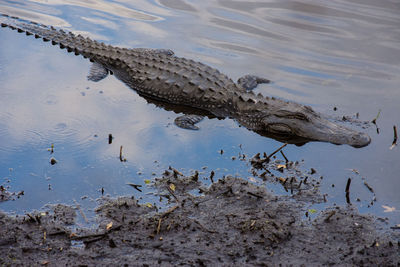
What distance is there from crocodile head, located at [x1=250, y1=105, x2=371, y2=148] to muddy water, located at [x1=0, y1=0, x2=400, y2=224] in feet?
0.48

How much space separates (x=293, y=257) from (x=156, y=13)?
8.92 m

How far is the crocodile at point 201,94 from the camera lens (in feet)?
21.7

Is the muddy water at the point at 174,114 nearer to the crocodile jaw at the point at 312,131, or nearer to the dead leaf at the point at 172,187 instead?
the crocodile jaw at the point at 312,131

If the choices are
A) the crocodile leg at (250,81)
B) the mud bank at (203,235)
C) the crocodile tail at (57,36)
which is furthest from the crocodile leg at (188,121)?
the crocodile tail at (57,36)

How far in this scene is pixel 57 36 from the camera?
9.13 meters

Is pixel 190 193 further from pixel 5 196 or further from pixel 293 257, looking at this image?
pixel 5 196

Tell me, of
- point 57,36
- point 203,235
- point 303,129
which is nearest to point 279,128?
point 303,129

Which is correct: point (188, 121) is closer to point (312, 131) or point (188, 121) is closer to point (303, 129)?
point (303, 129)

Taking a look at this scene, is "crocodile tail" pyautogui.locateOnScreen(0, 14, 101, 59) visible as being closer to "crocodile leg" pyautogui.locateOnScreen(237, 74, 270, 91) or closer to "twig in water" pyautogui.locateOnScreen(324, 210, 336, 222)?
"crocodile leg" pyautogui.locateOnScreen(237, 74, 270, 91)

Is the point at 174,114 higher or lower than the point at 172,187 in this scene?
higher

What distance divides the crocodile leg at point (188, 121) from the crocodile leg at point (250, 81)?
151 centimetres

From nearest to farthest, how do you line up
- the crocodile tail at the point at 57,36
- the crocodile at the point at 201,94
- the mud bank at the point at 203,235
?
the mud bank at the point at 203,235, the crocodile at the point at 201,94, the crocodile tail at the point at 57,36

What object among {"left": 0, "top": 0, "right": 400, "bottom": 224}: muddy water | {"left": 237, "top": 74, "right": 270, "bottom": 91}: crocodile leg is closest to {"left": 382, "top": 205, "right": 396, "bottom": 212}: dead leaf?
{"left": 0, "top": 0, "right": 400, "bottom": 224}: muddy water

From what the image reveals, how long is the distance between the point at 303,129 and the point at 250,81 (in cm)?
196
